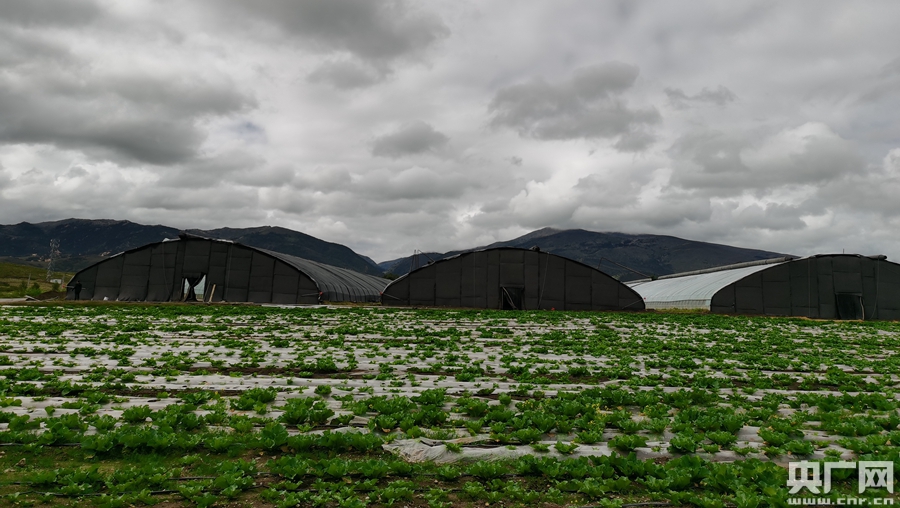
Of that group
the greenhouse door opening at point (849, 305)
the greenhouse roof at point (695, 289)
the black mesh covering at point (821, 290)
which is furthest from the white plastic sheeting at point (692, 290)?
the greenhouse door opening at point (849, 305)

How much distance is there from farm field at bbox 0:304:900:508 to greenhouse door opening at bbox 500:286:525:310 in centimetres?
3174

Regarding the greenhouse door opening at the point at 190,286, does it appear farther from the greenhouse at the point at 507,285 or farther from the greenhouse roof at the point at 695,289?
the greenhouse roof at the point at 695,289

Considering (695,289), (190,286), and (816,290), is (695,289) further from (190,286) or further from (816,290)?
(190,286)

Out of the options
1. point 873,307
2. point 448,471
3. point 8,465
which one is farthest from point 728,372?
point 873,307

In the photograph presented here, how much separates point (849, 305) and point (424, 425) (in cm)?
6301

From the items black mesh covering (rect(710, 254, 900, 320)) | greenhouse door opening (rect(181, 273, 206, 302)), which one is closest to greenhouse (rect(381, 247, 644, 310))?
black mesh covering (rect(710, 254, 900, 320))

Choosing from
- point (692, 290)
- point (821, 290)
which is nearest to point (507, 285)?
point (692, 290)

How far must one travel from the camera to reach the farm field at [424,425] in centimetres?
788

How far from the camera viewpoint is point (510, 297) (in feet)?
177

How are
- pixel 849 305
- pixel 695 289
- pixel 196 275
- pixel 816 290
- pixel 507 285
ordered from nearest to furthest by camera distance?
pixel 507 285 < pixel 196 275 < pixel 816 290 < pixel 849 305 < pixel 695 289

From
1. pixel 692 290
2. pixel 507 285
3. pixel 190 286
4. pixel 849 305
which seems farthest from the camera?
pixel 692 290

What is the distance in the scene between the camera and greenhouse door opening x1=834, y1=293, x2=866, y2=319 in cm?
5516

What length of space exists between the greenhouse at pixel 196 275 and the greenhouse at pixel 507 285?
35.8 ft

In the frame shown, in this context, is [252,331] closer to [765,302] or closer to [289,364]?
[289,364]
